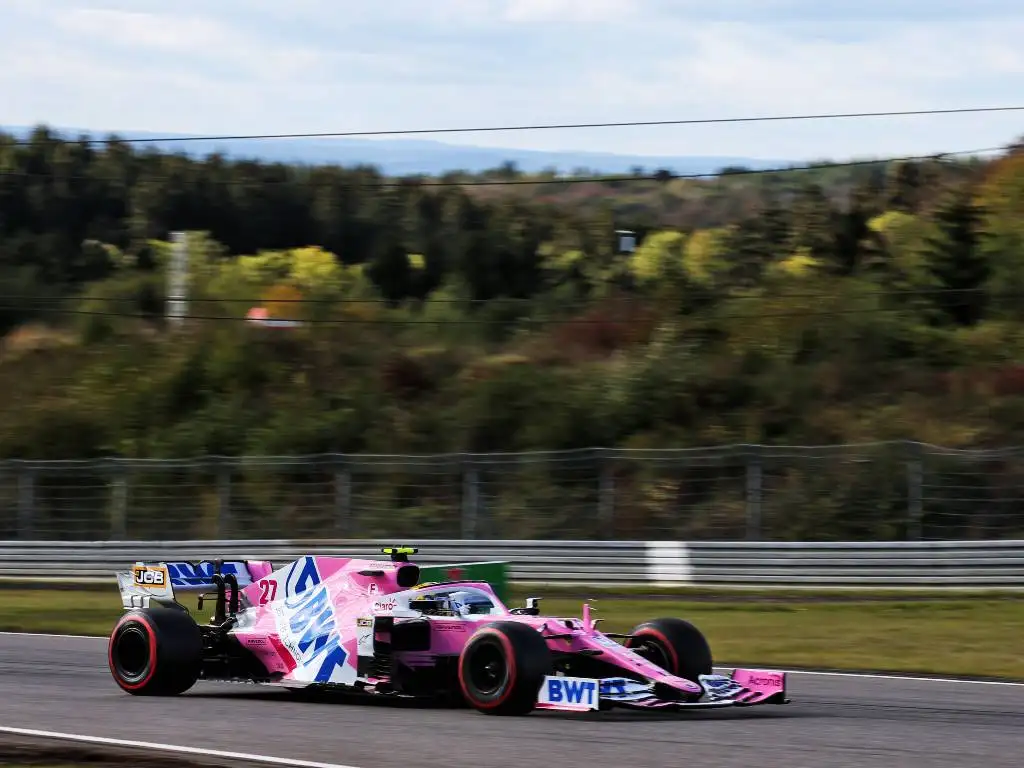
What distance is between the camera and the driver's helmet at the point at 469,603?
434 inches

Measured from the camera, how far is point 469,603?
36.4 ft

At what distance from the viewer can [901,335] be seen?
116ft

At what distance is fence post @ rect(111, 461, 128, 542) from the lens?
2812cm

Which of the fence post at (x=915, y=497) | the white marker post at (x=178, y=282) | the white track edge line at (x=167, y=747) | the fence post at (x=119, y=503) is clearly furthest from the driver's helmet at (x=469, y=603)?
the white marker post at (x=178, y=282)

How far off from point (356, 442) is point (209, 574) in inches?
871

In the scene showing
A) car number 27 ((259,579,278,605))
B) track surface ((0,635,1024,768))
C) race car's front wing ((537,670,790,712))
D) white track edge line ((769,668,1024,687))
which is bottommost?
white track edge line ((769,668,1024,687))

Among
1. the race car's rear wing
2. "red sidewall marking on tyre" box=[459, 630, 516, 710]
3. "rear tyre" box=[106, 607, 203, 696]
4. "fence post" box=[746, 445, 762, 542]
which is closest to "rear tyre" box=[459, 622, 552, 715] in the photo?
"red sidewall marking on tyre" box=[459, 630, 516, 710]

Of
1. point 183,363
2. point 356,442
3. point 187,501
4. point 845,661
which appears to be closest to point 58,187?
point 183,363

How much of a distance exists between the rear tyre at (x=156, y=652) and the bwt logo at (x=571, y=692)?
3.29 m

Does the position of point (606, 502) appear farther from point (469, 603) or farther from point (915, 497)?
point (469, 603)

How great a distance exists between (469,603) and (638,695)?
5.48 feet

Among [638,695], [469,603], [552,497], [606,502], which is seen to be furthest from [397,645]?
[552,497]

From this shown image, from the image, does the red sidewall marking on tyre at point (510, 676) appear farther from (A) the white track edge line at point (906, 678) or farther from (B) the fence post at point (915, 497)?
(B) the fence post at point (915, 497)

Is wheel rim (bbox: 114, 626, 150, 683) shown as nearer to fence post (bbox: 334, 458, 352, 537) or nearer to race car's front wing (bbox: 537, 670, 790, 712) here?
race car's front wing (bbox: 537, 670, 790, 712)
